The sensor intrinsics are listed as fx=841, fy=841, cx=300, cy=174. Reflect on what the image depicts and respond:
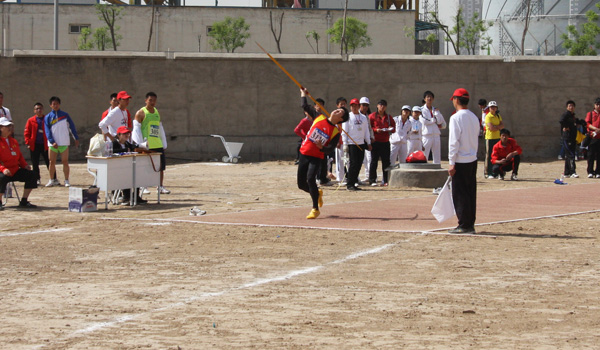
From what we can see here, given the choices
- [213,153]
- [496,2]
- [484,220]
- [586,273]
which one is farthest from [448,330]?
[496,2]

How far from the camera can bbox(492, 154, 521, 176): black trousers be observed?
20.1 m

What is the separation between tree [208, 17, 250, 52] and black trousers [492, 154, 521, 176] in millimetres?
41942

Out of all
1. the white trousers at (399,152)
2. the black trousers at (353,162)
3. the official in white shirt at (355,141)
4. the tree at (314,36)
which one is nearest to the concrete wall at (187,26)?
the tree at (314,36)

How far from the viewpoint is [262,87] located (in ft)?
88.0

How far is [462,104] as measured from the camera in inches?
444

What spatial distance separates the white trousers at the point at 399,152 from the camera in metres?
19.1

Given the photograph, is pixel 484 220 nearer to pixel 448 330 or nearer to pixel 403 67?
pixel 448 330

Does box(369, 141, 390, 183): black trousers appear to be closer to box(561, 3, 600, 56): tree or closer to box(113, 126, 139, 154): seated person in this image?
box(113, 126, 139, 154): seated person

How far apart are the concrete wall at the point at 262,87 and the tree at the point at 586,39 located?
28.6m

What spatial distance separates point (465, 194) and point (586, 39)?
155 ft

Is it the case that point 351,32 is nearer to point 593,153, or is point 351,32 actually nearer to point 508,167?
point 593,153

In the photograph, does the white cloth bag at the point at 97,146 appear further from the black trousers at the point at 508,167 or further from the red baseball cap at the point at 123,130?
the black trousers at the point at 508,167

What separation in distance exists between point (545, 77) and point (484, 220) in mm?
16255

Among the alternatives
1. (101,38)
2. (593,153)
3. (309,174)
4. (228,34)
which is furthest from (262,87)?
(101,38)
